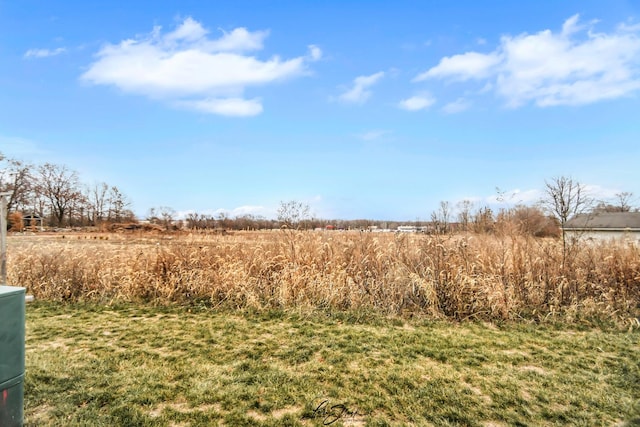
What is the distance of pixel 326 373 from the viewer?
143 inches

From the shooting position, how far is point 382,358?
4059 millimetres

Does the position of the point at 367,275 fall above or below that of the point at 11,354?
below

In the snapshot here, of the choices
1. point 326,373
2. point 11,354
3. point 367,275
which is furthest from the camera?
point 367,275

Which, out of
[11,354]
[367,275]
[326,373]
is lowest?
[326,373]

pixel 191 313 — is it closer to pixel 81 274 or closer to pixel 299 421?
pixel 81 274

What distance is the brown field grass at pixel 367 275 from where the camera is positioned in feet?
20.3

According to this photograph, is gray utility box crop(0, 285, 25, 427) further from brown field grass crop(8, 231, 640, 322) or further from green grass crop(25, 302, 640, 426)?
brown field grass crop(8, 231, 640, 322)

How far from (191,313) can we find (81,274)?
3.26 metres

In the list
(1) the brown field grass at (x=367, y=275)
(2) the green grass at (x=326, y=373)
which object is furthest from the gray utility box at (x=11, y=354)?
(1) the brown field grass at (x=367, y=275)

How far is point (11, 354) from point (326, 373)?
2579 mm

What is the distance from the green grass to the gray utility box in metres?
0.64

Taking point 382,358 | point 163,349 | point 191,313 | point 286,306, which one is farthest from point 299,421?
point 191,313

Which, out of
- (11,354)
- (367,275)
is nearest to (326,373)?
(11,354)

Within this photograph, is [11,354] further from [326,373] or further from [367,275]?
[367,275]
